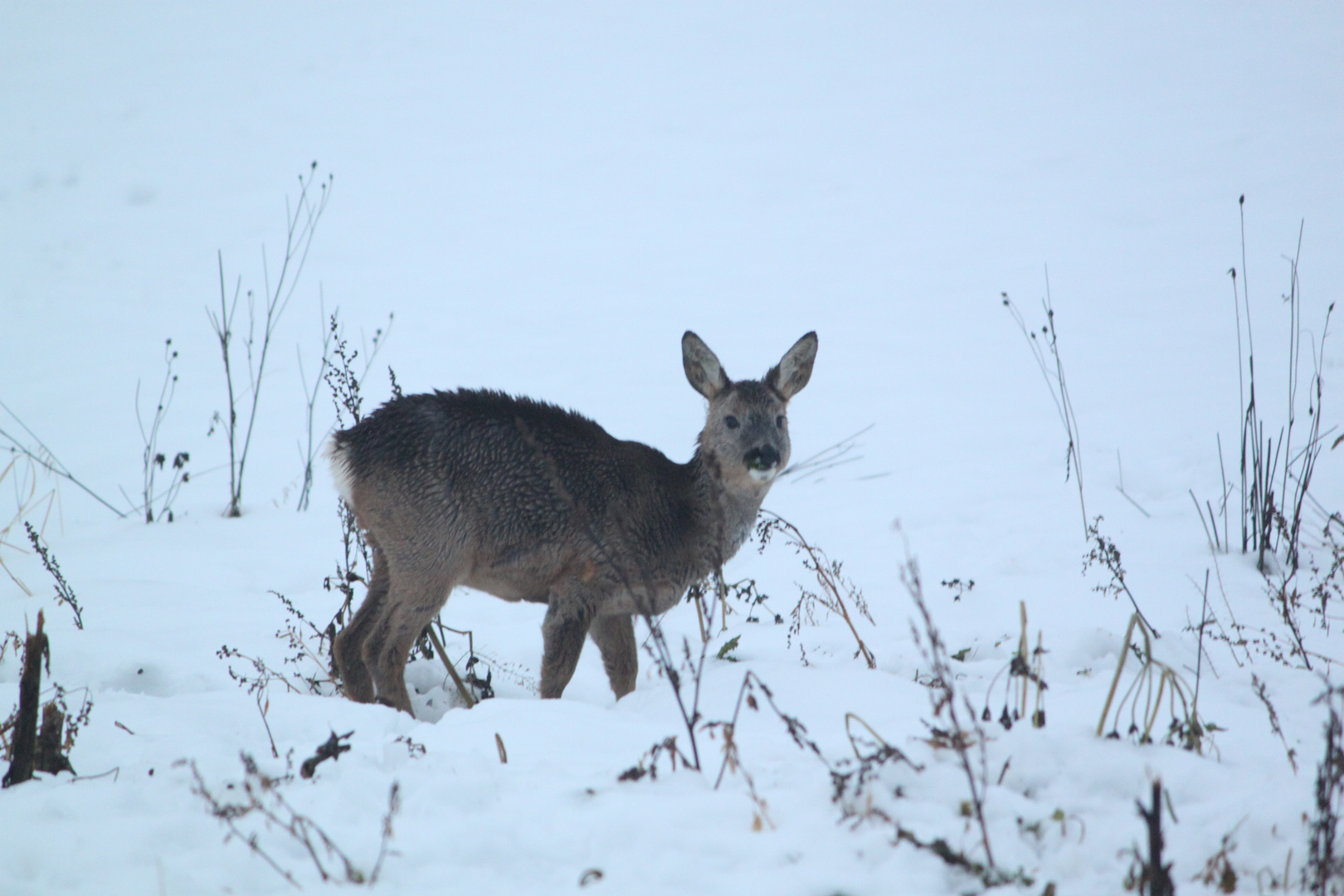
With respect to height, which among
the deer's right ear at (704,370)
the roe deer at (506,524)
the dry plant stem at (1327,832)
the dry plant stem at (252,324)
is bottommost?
the dry plant stem at (1327,832)

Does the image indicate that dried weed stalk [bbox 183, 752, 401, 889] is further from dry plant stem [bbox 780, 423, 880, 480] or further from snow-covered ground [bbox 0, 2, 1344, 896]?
dry plant stem [bbox 780, 423, 880, 480]

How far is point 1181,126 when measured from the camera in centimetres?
1595

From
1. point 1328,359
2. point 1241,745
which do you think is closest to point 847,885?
point 1241,745

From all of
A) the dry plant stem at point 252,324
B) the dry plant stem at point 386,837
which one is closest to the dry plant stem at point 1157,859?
the dry plant stem at point 386,837

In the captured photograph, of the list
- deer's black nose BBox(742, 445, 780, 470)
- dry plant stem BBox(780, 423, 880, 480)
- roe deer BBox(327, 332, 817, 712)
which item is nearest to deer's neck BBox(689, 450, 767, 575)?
roe deer BBox(327, 332, 817, 712)

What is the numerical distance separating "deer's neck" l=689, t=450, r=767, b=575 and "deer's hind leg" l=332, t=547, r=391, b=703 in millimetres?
1560

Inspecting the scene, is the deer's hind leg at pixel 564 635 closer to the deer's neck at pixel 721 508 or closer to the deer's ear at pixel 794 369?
the deer's neck at pixel 721 508

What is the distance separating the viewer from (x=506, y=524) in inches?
194

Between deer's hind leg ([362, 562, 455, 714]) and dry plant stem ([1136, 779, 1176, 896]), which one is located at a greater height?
deer's hind leg ([362, 562, 455, 714])

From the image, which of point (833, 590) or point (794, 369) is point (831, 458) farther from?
point (833, 590)

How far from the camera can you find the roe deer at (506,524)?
486cm

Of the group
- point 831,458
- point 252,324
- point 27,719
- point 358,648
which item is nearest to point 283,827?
point 27,719

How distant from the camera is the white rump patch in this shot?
4.99m

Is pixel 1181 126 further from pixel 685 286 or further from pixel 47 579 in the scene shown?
pixel 47 579
